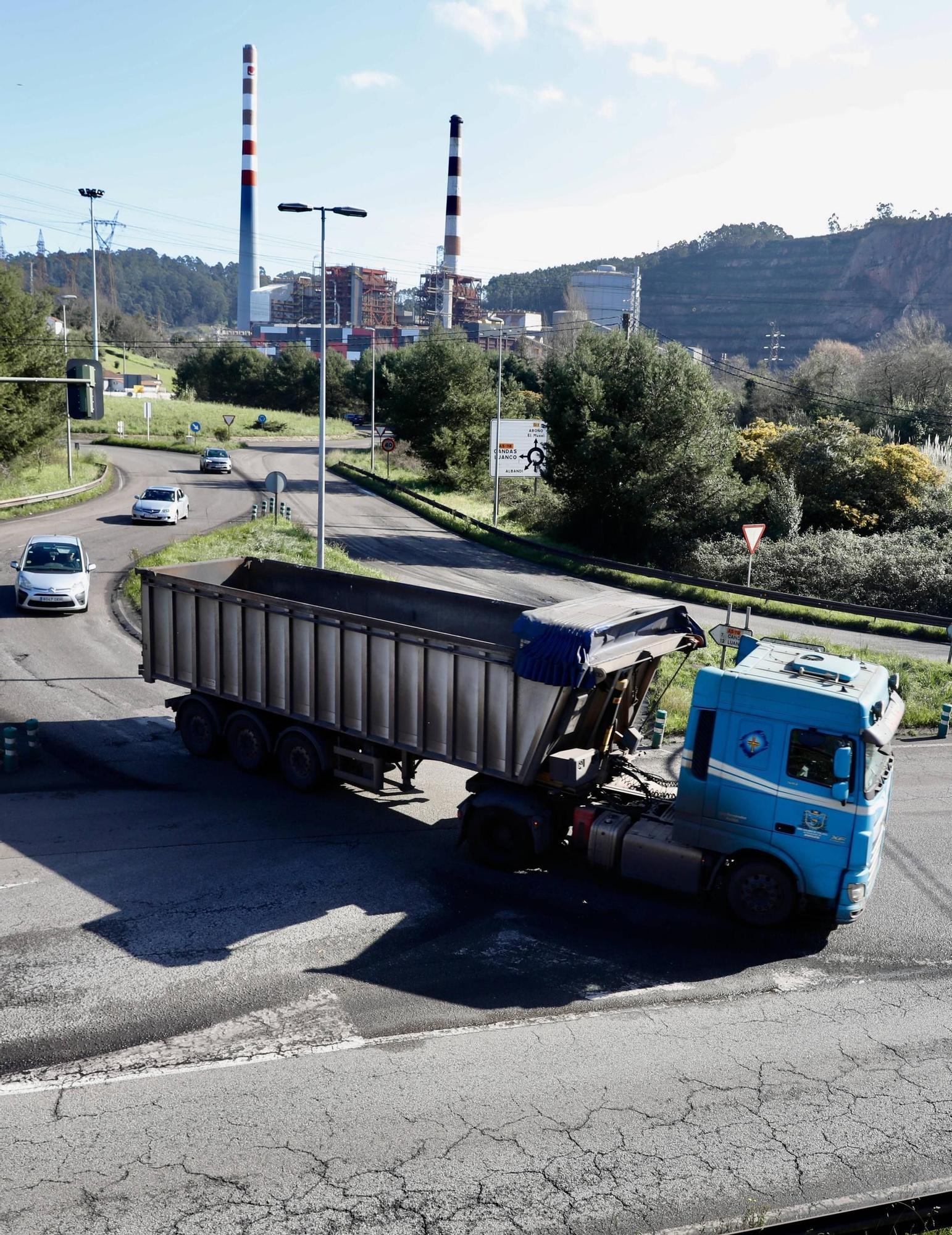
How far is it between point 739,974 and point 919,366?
195ft

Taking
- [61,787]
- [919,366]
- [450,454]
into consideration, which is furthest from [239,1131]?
[919,366]

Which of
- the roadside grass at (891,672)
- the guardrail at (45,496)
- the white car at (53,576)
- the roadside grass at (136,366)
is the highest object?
the roadside grass at (136,366)

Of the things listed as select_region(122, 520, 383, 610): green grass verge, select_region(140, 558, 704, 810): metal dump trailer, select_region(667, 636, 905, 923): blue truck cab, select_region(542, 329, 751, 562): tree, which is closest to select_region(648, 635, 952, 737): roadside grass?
select_region(140, 558, 704, 810): metal dump trailer

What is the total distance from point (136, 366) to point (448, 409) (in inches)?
3909

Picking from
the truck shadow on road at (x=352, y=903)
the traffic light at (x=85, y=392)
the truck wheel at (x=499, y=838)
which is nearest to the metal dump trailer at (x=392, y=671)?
the truck wheel at (x=499, y=838)

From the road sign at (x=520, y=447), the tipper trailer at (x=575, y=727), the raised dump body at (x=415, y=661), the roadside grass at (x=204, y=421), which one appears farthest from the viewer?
the roadside grass at (x=204, y=421)

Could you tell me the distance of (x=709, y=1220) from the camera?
6633 mm

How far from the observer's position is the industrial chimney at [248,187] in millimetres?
127688

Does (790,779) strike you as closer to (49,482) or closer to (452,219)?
(49,482)

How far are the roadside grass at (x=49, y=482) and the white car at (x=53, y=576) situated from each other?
14140 mm

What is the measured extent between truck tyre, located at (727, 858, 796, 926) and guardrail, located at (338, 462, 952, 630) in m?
21.9

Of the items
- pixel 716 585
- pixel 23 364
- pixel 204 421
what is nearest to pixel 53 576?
pixel 23 364

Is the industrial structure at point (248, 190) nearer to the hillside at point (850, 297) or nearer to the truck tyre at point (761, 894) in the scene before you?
the hillside at point (850, 297)

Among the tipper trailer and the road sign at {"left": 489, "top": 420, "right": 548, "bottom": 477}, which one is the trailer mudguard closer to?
the tipper trailer
